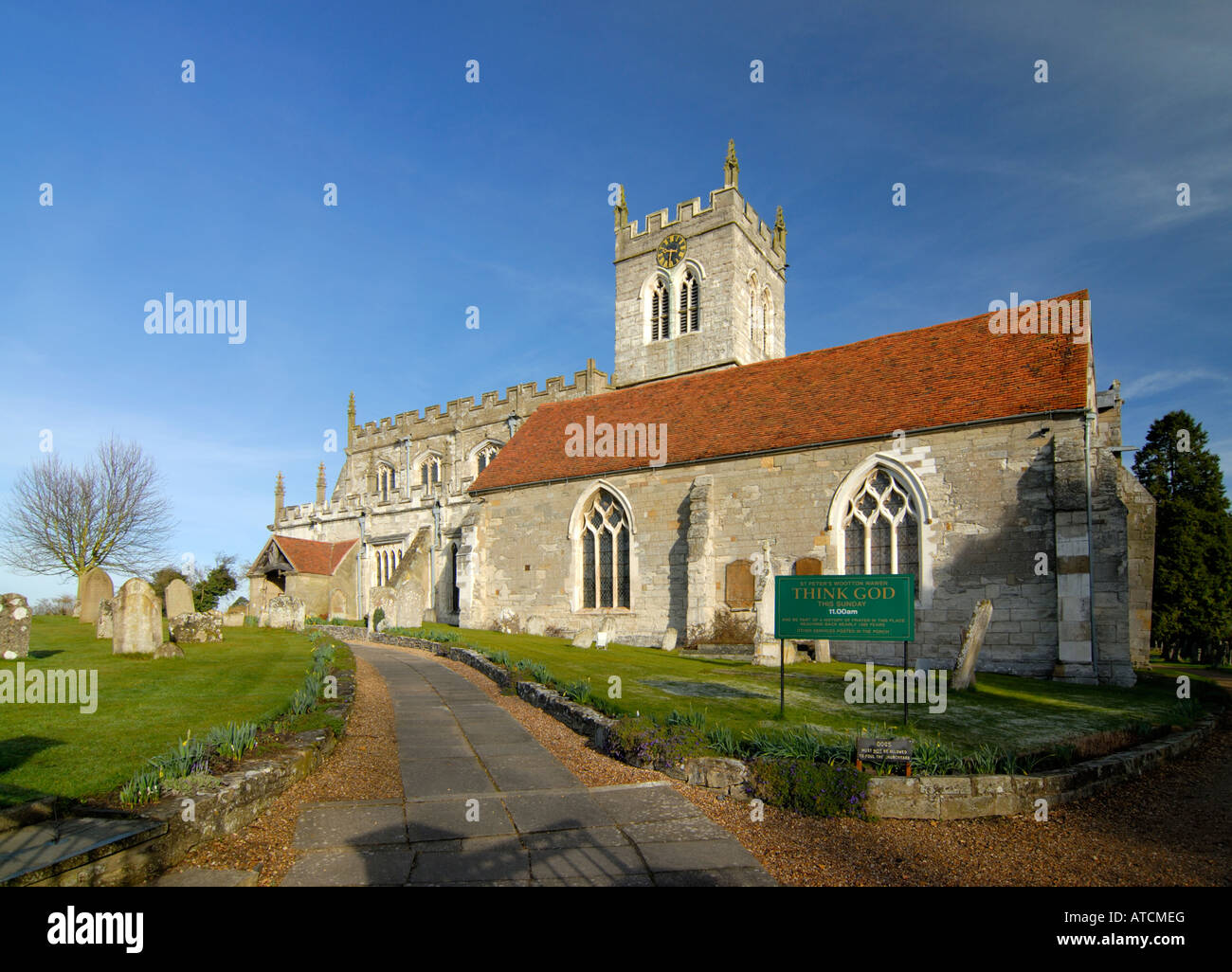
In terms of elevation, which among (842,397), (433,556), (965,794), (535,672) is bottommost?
(535,672)

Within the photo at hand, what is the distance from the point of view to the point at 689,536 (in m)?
19.6

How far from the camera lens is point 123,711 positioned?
26.0ft

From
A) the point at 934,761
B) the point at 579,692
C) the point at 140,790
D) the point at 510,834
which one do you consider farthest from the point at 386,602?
the point at 934,761

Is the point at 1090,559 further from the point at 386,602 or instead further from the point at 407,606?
the point at 386,602

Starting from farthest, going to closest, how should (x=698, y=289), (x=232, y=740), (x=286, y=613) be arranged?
(x=698, y=289)
(x=286, y=613)
(x=232, y=740)

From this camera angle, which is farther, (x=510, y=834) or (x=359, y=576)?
(x=359, y=576)

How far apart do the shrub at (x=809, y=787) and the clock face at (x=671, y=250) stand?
2943cm

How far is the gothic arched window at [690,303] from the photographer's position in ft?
106

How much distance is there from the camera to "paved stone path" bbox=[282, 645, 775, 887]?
15.4 ft

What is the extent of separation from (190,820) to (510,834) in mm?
2202
